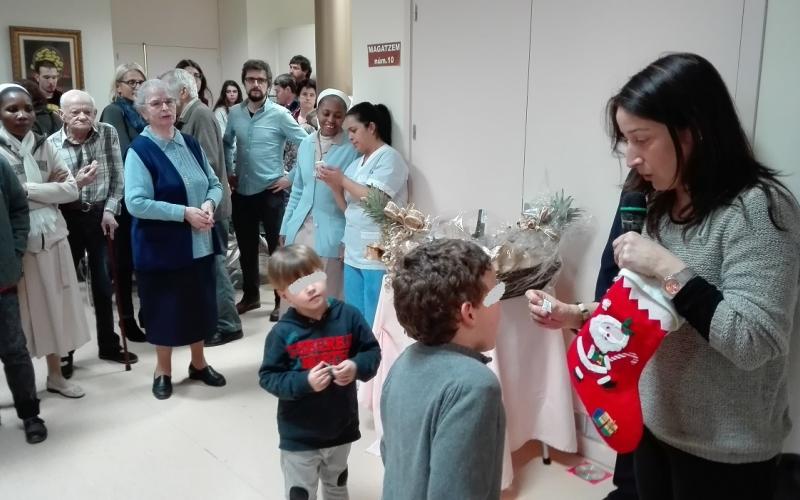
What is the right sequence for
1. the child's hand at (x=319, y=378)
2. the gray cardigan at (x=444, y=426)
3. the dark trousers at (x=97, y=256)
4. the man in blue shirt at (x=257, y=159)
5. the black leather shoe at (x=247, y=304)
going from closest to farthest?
the gray cardigan at (x=444, y=426) → the child's hand at (x=319, y=378) → the dark trousers at (x=97, y=256) → the man in blue shirt at (x=257, y=159) → the black leather shoe at (x=247, y=304)

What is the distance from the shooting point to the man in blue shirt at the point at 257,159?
450 centimetres

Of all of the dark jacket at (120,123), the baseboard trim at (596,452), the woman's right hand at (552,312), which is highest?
the dark jacket at (120,123)

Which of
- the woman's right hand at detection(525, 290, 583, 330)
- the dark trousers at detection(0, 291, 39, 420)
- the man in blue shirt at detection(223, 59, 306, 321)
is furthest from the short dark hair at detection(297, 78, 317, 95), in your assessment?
the woman's right hand at detection(525, 290, 583, 330)

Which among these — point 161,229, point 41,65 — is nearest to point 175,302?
point 161,229

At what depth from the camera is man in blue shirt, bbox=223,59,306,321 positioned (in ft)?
14.8

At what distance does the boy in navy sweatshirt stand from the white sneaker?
6.10 feet

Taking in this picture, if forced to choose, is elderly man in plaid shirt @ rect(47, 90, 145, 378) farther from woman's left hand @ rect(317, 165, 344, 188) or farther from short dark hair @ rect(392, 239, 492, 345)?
short dark hair @ rect(392, 239, 492, 345)

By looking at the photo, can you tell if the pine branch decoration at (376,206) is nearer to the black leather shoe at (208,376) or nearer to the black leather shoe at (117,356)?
the black leather shoe at (208,376)

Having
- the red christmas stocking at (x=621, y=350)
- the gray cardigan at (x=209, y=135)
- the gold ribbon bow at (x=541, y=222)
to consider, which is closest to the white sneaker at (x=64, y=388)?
the gray cardigan at (x=209, y=135)

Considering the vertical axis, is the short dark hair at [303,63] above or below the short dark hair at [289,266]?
above

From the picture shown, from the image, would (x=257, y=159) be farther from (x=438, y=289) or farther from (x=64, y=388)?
(x=438, y=289)

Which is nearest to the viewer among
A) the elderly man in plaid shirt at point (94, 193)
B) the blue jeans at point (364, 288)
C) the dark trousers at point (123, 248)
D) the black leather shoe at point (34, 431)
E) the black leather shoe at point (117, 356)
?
the black leather shoe at point (34, 431)

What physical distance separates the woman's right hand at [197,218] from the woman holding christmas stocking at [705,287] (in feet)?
7.06

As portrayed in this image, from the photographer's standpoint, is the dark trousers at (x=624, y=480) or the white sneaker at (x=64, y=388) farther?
the white sneaker at (x=64, y=388)
